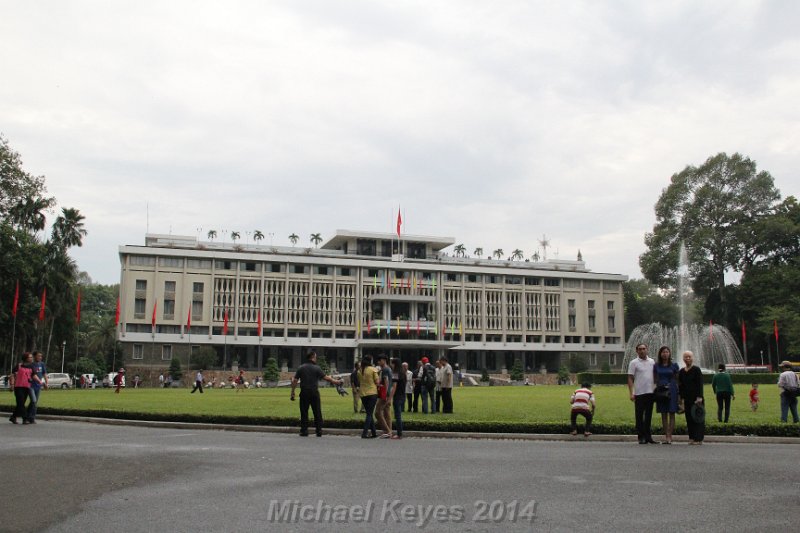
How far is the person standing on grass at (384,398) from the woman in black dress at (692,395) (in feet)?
19.5

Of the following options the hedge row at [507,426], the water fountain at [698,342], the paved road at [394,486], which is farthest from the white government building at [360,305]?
the paved road at [394,486]

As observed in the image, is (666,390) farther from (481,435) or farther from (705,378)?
(705,378)

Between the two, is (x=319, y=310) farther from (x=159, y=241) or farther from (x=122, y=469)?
(x=122, y=469)

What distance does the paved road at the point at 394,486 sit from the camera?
7309mm

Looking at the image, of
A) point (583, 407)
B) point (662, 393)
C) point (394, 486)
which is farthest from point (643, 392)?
point (394, 486)

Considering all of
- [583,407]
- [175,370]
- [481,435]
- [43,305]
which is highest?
[43,305]

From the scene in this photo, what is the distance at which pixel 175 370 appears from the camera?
75.6 metres

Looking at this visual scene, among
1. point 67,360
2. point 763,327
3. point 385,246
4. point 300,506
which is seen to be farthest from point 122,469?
point 385,246

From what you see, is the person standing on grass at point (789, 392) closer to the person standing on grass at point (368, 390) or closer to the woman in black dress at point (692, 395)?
the woman in black dress at point (692, 395)

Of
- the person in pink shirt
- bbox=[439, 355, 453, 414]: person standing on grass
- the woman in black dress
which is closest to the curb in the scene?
the woman in black dress

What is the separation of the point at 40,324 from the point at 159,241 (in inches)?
1153

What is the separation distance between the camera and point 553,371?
10012cm

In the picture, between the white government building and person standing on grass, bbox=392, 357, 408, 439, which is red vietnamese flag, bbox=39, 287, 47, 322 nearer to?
the white government building

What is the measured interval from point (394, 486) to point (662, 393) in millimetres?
7422
